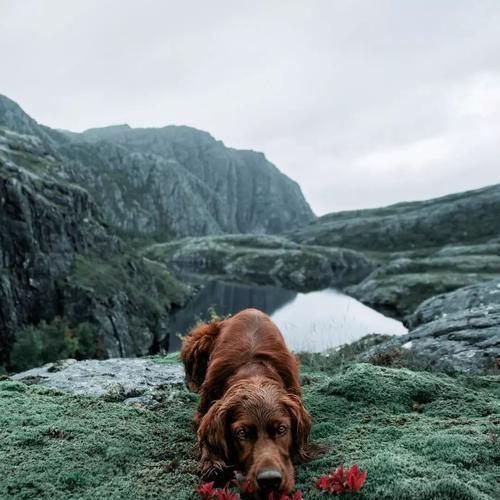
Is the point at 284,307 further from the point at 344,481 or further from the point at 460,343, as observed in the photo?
the point at 344,481

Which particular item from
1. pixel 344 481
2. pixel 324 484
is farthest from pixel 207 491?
pixel 344 481

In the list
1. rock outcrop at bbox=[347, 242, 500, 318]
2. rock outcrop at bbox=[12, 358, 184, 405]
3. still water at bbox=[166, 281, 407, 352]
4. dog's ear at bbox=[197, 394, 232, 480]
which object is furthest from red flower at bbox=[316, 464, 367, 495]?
rock outcrop at bbox=[347, 242, 500, 318]

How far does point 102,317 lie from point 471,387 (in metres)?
57.5

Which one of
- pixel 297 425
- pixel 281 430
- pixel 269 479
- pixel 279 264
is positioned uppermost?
pixel 281 430

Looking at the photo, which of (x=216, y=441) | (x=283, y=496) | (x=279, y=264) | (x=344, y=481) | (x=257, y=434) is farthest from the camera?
(x=279, y=264)

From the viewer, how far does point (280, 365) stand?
7.26m

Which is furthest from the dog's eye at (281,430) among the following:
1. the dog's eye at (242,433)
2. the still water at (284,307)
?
the still water at (284,307)

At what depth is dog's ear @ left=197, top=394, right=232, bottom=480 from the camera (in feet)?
18.7

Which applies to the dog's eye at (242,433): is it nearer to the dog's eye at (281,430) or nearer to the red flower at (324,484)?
the dog's eye at (281,430)

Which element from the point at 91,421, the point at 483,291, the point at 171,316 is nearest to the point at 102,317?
the point at 171,316

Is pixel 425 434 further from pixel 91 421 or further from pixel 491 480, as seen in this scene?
pixel 91 421

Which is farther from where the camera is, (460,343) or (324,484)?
(460,343)

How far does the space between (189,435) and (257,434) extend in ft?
9.59

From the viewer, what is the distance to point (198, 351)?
912cm
